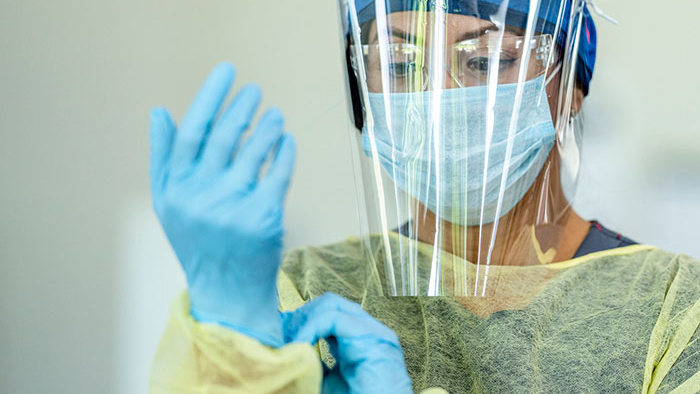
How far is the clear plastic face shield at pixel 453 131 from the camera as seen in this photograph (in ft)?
3.12

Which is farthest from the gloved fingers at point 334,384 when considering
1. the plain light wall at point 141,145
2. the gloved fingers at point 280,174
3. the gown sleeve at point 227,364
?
the plain light wall at point 141,145

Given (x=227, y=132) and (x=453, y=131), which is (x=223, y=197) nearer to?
(x=227, y=132)

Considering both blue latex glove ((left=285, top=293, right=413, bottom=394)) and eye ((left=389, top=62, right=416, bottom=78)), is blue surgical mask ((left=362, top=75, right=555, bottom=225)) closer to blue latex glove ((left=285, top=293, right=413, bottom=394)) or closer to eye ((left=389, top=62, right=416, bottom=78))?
eye ((left=389, top=62, right=416, bottom=78))

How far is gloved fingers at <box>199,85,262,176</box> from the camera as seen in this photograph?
67 cm

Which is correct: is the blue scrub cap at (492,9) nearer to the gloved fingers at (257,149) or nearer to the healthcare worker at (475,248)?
the healthcare worker at (475,248)

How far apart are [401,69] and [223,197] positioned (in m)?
0.42

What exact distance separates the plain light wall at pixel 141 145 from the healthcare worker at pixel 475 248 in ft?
1.20

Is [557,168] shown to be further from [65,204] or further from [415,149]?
[65,204]

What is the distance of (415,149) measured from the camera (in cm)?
95

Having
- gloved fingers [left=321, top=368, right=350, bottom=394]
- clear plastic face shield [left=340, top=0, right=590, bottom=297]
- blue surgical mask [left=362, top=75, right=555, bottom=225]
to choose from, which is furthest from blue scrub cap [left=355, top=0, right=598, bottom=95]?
gloved fingers [left=321, top=368, right=350, bottom=394]

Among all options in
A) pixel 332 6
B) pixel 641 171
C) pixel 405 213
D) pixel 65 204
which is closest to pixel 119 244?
pixel 65 204

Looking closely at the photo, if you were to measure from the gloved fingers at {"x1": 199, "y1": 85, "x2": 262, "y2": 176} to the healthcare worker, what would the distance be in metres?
0.11

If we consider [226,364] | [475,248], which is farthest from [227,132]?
[475,248]

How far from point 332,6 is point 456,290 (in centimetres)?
106
